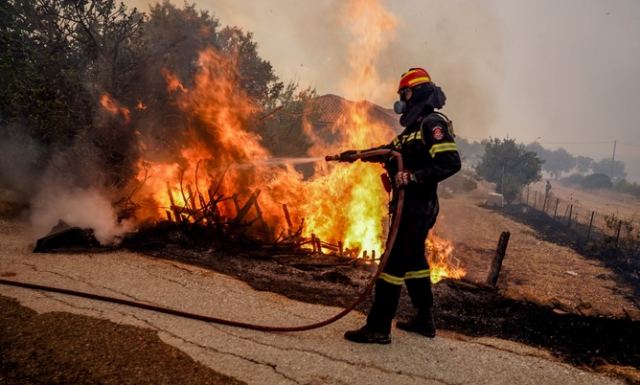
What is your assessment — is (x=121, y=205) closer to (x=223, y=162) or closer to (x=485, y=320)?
(x=223, y=162)

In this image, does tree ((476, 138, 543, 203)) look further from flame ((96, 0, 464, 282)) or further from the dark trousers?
the dark trousers

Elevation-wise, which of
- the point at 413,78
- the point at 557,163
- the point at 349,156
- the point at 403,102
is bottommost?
the point at 349,156

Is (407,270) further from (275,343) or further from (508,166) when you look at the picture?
(508,166)

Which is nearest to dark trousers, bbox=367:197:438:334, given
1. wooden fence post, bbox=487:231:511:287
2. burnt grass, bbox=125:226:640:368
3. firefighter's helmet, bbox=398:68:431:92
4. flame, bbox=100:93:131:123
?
burnt grass, bbox=125:226:640:368

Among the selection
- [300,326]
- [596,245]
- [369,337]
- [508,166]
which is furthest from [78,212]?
[508,166]

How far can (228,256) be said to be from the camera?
260 inches

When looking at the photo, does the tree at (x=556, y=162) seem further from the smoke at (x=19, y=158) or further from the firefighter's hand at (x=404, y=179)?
the firefighter's hand at (x=404, y=179)

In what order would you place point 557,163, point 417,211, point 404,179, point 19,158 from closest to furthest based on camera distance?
point 404,179 < point 417,211 < point 19,158 < point 557,163

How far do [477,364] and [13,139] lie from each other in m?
11.4

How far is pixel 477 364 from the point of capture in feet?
10.7

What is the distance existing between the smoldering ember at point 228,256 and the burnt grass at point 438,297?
0.03m

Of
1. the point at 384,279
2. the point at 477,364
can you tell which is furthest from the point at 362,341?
the point at 477,364

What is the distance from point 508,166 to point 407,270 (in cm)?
4204

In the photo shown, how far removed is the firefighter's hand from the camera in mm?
3480
